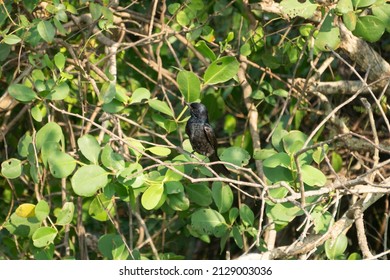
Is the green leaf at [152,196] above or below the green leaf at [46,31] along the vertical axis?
below

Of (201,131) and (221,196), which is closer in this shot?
(221,196)

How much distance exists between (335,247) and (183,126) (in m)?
1.42

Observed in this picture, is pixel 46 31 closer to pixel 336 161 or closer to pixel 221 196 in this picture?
pixel 221 196

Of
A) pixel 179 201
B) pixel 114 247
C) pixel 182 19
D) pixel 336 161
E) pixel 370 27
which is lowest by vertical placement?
pixel 336 161

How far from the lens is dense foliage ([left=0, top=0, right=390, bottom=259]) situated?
2.84 metres

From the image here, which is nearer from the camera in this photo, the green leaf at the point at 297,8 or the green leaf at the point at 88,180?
the green leaf at the point at 88,180

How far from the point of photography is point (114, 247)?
123 inches

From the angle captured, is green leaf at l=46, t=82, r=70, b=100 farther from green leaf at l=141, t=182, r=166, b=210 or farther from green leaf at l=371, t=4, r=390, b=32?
green leaf at l=371, t=4, r=390, b=32

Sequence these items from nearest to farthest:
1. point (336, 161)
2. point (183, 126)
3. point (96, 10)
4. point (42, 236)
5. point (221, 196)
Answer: point (42, 236), point (221, 196), point (96, 10), point (336, 161), point (183, 126)

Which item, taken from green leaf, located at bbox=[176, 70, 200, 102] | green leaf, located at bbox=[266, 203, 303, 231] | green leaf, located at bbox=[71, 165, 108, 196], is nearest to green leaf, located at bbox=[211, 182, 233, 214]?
green leaf, located at bbox=[266, 203, 303, 231]

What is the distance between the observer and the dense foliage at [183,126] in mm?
2840

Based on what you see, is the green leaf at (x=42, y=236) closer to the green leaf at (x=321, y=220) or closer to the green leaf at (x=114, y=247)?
the green leaf at (x=114, y=247)

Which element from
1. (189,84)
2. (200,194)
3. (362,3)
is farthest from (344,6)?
(200,194)

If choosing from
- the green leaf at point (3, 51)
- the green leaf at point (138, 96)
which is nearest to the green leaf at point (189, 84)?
the green leaf at point (138, 96)
